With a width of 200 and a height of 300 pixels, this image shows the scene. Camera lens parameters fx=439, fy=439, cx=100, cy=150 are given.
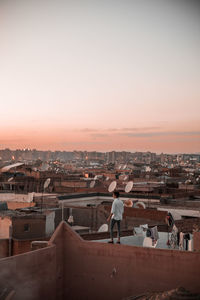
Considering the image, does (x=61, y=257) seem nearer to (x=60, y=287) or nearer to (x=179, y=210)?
(x=60, y=287)

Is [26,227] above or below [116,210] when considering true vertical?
below

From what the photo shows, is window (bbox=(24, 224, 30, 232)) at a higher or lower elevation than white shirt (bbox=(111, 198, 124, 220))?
lower

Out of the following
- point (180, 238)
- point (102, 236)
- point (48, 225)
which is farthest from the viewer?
point (48, 225)

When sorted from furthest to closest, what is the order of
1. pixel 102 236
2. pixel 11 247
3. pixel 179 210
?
pixel 179 210 < pixel 11 247 < pixel 102 236

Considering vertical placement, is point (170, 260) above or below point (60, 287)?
above

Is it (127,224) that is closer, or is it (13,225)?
(13,225)

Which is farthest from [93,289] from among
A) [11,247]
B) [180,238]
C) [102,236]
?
[11,247]

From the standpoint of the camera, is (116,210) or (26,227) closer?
(116,210)

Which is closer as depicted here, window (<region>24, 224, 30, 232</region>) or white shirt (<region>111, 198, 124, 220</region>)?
white shirt (<region>111, 198, 124, 220</region>)

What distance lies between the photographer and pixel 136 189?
30156 mm

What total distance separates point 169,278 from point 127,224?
11007mm

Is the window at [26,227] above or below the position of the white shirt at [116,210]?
below

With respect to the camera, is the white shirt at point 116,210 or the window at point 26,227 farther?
the window at point 26,227

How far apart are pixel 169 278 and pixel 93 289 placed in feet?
4.77
